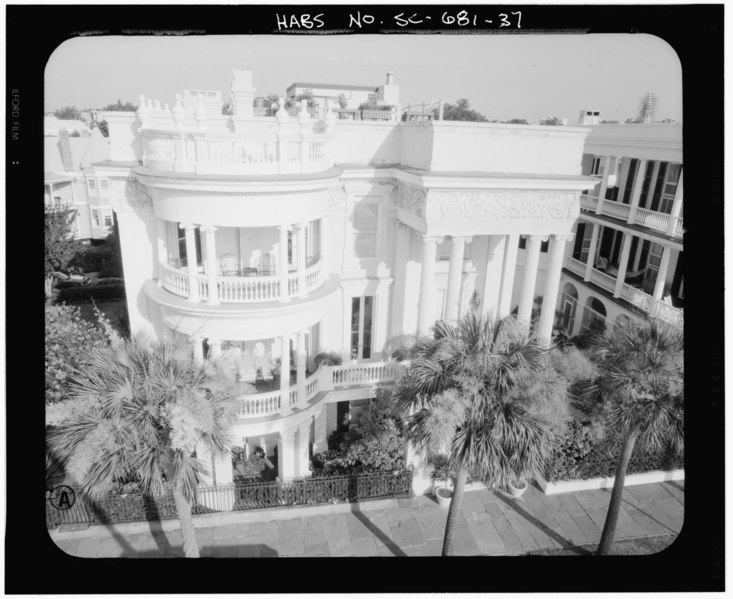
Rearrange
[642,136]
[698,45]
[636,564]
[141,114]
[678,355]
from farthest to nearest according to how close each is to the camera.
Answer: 1. [642,136]
2. [141,114]
3. [678,355]
4. [636,564]
5. [698,45]

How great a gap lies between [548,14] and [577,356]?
517 centimetres

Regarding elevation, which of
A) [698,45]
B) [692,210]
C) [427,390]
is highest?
[698,45]

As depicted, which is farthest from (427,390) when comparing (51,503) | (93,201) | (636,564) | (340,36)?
(93,201)

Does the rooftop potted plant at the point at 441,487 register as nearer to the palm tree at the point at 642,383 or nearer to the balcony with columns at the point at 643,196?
the palm tree at the point at 642,383

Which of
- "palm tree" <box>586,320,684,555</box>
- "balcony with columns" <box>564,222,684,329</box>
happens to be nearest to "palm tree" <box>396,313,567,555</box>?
"palm tree" <box>586,320,684,555</box>

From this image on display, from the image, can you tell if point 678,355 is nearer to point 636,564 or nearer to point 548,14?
point 636,564

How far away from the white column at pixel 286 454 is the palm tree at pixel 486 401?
3.83m

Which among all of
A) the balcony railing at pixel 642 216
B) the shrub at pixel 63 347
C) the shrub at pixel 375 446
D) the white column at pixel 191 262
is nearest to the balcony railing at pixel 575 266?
the balcony railing at pixel 642 216

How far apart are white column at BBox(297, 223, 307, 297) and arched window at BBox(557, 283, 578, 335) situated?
10.8 meters

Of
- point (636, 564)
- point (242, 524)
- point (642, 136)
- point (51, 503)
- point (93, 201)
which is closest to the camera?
point (636, 564)

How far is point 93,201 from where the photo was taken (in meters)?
25.6

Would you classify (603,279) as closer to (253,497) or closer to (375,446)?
(375,446)

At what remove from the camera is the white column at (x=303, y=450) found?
10.6 metres

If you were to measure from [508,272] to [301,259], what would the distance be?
527 cm
